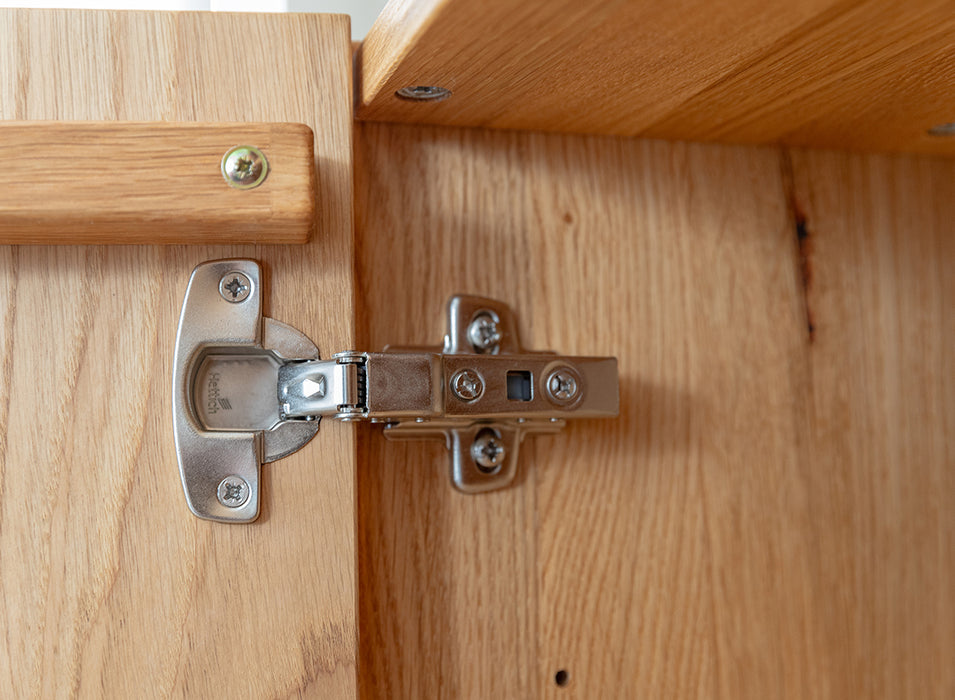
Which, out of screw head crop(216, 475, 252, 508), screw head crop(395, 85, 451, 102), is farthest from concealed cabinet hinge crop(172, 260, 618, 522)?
screw head crop(395, 85, 451, 102)

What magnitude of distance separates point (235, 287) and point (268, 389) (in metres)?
0.05

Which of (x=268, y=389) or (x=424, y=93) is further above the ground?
(x=424, y=93)

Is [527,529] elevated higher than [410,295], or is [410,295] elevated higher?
[410,295]

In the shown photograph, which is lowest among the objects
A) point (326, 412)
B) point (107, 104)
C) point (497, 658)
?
point (497, 658)

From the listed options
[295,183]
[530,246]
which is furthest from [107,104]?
[530,246]

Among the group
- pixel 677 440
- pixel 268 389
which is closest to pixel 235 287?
pixel 268 389

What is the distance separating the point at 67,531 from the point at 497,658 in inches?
8.6

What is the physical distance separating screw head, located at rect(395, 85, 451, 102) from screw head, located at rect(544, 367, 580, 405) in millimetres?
146

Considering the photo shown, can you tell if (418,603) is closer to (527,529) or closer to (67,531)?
(527,529)

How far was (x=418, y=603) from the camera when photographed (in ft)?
1.50

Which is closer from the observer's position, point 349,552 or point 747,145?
point 349,552

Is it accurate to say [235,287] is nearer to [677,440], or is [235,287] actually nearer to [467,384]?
[467,384]

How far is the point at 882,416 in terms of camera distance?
551 mm

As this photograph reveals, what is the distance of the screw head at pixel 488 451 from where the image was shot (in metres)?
0.47
